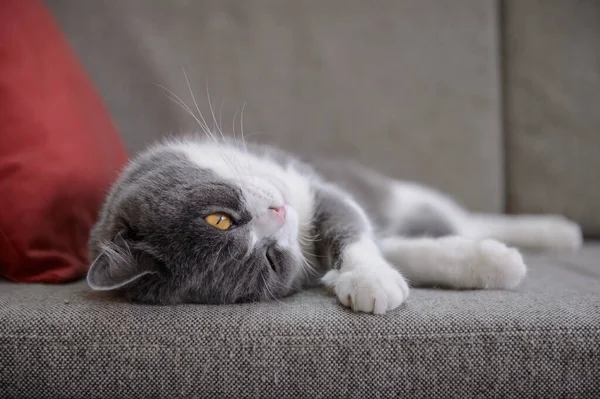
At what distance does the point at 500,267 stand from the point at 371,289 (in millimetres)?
347

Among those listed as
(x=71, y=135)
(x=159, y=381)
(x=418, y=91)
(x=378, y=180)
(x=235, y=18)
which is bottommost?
(x=159, y=381)

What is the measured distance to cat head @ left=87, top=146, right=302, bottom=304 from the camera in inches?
38.4

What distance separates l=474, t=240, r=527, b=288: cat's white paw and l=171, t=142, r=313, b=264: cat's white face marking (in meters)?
0.43

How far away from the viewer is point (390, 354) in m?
0.84

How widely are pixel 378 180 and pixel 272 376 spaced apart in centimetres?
106

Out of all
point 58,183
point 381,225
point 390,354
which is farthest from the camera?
point 381,225

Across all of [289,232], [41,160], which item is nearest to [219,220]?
[289,232]

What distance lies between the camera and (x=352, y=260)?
107 centimetres

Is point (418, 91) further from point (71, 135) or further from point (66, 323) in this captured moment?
point (66, 323)

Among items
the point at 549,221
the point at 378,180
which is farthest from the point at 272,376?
the point at 549,221

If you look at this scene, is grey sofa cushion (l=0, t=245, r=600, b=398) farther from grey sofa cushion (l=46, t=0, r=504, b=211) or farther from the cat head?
grey sofa cushion (l=46, t=0, r=504, b=211)

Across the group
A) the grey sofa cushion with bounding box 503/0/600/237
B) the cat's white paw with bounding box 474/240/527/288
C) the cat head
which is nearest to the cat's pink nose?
the cat head

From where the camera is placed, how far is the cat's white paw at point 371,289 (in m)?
0.90

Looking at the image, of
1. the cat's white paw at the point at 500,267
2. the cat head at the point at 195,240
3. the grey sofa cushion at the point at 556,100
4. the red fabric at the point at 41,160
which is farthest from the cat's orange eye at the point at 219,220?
the grey sofa cushion at the point at 556,100
